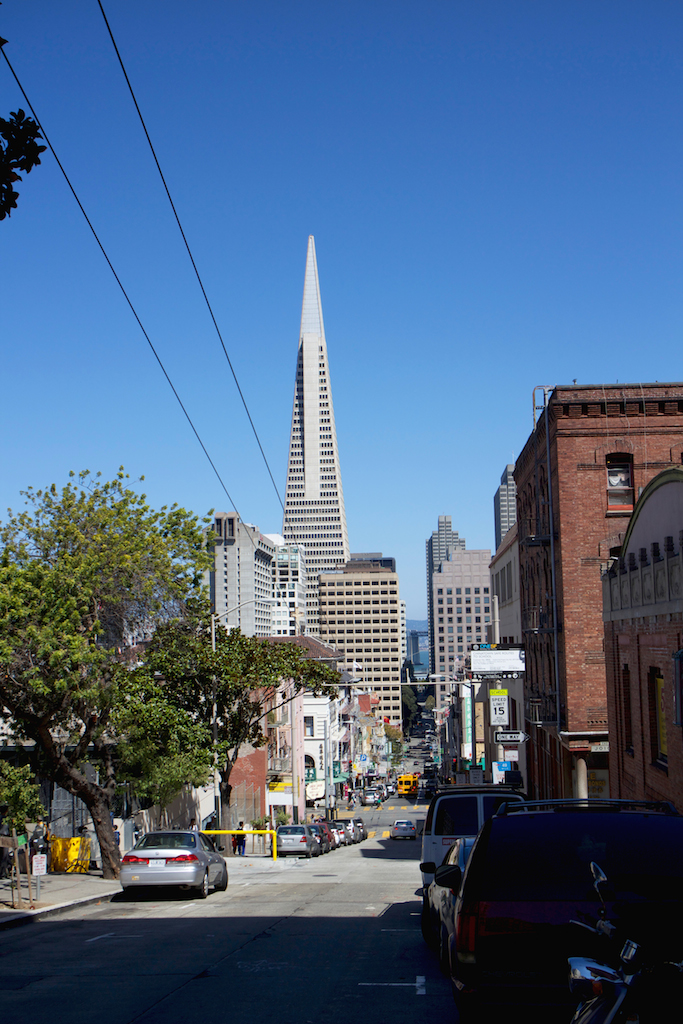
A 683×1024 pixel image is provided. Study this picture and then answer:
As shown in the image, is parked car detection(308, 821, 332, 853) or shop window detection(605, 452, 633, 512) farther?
parked car detection(308, 821, 332, 853)

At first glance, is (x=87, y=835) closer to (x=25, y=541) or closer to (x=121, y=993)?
(x=25, y=541)

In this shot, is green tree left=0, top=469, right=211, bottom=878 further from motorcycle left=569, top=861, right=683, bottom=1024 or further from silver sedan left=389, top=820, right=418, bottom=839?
silver sedan left=389, top=820, right=418, bottom=839

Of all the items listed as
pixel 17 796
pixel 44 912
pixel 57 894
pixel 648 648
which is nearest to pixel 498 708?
pixel 648 648

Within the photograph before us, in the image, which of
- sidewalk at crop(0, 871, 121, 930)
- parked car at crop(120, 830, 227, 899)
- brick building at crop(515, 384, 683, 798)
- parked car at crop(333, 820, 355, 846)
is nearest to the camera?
sidewalk at crop(0, 871, 121, 930)

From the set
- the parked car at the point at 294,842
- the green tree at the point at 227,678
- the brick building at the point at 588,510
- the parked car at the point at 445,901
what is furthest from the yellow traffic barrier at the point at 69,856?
the parked car at the point at 445,901

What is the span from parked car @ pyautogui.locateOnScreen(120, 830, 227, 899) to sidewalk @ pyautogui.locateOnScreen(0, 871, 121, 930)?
1.40 meters

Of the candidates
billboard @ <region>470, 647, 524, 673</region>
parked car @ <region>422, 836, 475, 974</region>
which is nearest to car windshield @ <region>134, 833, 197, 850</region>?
parked car @ <region>422, 836, 475, 974</region>

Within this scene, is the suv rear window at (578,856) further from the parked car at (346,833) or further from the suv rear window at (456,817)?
the parked car at (346,833)

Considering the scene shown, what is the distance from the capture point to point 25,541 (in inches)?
997

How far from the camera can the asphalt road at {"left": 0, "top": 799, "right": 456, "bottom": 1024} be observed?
8.42 metres

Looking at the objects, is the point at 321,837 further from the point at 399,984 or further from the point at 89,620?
the point at 399,984

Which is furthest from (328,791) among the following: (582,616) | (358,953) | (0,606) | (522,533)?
(358,953)

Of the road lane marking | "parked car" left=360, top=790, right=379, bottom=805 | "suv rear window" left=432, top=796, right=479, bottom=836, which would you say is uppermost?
"suv rear window" left=432, top=796, right=479, bottom=836

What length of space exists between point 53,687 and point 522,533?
84.6 ft
